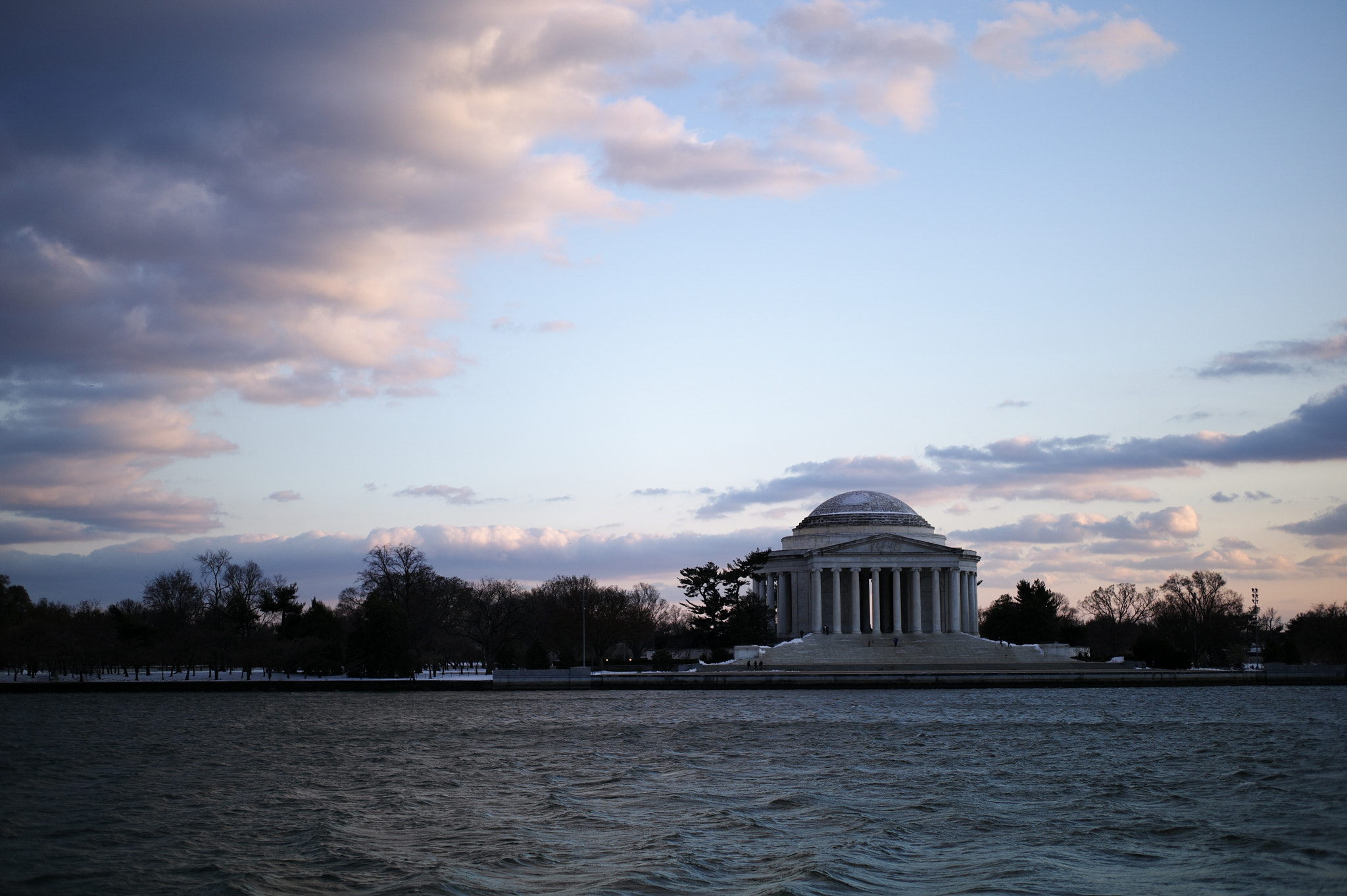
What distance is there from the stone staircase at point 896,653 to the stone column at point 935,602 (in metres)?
9.35

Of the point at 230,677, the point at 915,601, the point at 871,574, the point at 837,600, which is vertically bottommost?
the point at 230,677

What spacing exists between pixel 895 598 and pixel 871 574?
851cm

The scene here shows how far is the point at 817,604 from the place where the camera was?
372 feet

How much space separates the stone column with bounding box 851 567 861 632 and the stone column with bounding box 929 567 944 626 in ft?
21.6

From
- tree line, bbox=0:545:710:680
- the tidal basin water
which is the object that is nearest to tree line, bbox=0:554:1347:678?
tree line, bbox=0:545:710:680

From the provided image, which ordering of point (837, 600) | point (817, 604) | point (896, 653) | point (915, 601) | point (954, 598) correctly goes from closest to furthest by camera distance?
1. point (896, 653)
2. point (915, 601)
3. point (837, 600)
4. point (954, 598)
5. point (817, 604)

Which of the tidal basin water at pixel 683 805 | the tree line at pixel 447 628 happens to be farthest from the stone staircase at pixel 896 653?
the tidal basin water at pixel 683 805

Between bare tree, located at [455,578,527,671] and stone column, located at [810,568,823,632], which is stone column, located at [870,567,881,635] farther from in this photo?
bare tree, located at [455,578,527,671]

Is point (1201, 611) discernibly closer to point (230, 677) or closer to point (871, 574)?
point (871, 574)

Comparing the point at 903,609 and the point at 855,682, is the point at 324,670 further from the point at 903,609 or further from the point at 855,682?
the point at 903,609

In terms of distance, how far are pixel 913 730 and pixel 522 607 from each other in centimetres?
7852

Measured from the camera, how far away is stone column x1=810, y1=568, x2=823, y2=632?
111750mm

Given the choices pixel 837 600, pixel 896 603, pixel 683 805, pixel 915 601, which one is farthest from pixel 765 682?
pixel 683 805

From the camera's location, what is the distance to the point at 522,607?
121062 millimetres
